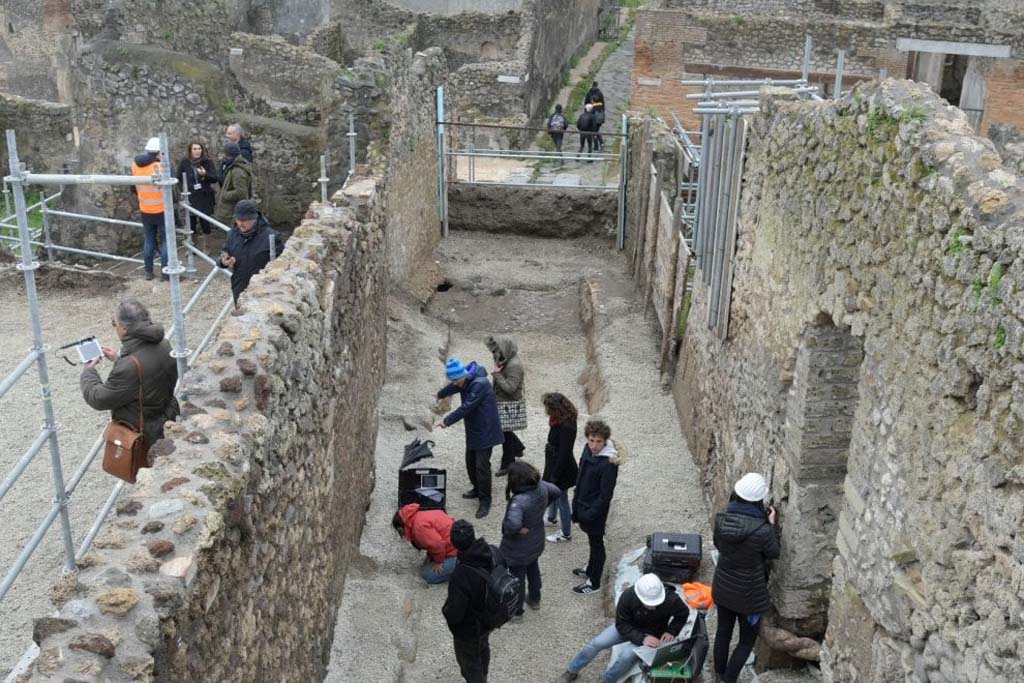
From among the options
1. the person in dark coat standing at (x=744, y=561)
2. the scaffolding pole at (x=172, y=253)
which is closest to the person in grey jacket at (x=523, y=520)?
the person in dark coat standing at (x=744, y=561)

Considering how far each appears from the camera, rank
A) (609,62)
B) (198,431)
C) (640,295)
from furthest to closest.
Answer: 1. (609,62)
2. (640,295)
3. (198,431)

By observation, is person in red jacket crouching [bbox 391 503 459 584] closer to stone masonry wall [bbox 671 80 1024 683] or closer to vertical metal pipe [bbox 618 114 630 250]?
stone masonry wall [bbox 671 80 1024 683]

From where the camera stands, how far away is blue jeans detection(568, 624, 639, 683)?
6.82m

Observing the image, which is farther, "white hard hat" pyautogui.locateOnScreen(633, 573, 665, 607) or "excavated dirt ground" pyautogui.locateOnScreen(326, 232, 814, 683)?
"excavated dirt ground" pyautogui.locateOnScreen(326, 232, 814, 683)

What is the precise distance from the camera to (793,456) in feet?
22.2

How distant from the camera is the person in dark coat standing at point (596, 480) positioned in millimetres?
7805

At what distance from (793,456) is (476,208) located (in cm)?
1042

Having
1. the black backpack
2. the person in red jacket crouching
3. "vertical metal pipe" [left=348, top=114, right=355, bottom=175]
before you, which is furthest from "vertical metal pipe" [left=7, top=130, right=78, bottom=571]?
"vertical metal pipe" [left=348, top=114, right=355, bottom=175]

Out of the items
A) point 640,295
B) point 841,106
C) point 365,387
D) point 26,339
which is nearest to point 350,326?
point 365,387

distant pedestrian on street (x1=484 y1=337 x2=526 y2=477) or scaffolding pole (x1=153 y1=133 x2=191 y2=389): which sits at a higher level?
scaffolding pole (x1=153 y1=133 x2=191 y2=389)

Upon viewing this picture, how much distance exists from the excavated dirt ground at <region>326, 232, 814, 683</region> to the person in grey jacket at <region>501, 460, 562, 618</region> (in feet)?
1.94

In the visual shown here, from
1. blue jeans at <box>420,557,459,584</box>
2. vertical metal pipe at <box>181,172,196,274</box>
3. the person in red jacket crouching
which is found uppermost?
vertical metal pipe at <box>181,172,196,274</box>

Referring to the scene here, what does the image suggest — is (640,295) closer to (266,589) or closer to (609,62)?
(266,589)

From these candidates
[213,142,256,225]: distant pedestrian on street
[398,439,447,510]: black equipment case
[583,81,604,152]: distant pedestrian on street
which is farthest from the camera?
[583,81,604,152]: distant pedestrian on street
